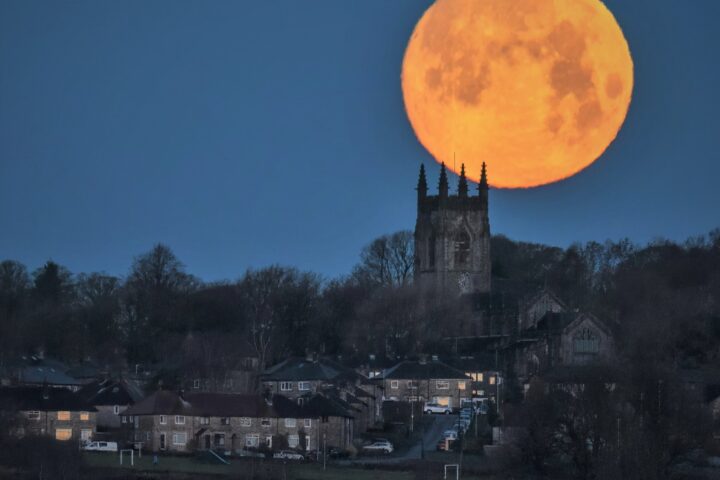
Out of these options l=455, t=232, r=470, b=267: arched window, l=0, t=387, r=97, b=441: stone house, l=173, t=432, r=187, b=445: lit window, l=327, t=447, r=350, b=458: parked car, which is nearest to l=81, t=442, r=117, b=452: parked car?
l=0, t=387, r=97, b=441: stone house

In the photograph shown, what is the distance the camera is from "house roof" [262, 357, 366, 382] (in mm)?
114438

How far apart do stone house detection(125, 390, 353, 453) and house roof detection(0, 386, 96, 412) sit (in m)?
3.32

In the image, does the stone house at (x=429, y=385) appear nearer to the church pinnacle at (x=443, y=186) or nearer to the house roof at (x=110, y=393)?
the house roof at (x=110, y=393)

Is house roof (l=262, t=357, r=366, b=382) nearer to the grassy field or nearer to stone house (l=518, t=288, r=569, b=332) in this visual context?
stone house (l=518, t=288, r=569, b=332)

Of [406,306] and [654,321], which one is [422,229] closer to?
[406,306]

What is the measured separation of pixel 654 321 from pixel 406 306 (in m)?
26.9

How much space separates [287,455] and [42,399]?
14267mm

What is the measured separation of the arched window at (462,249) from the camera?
516 feet

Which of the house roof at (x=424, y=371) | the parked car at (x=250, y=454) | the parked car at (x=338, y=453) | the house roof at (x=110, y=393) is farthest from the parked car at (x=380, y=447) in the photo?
the house roof at (x=424, y=371)

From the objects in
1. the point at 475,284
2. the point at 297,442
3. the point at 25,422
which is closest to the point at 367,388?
the point at 297,442

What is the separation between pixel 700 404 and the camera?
92.6 metres

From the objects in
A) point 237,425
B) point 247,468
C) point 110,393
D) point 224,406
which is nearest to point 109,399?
point 110,393

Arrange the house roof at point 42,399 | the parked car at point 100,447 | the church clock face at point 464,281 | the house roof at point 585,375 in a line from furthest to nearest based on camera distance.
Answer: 1. the church clock face at point 464,281
2. the house roof at point 42,399
3. the parked car at point 100,447
4. the house roof at point 585,375

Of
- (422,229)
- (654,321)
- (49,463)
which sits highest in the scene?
(422,229)
